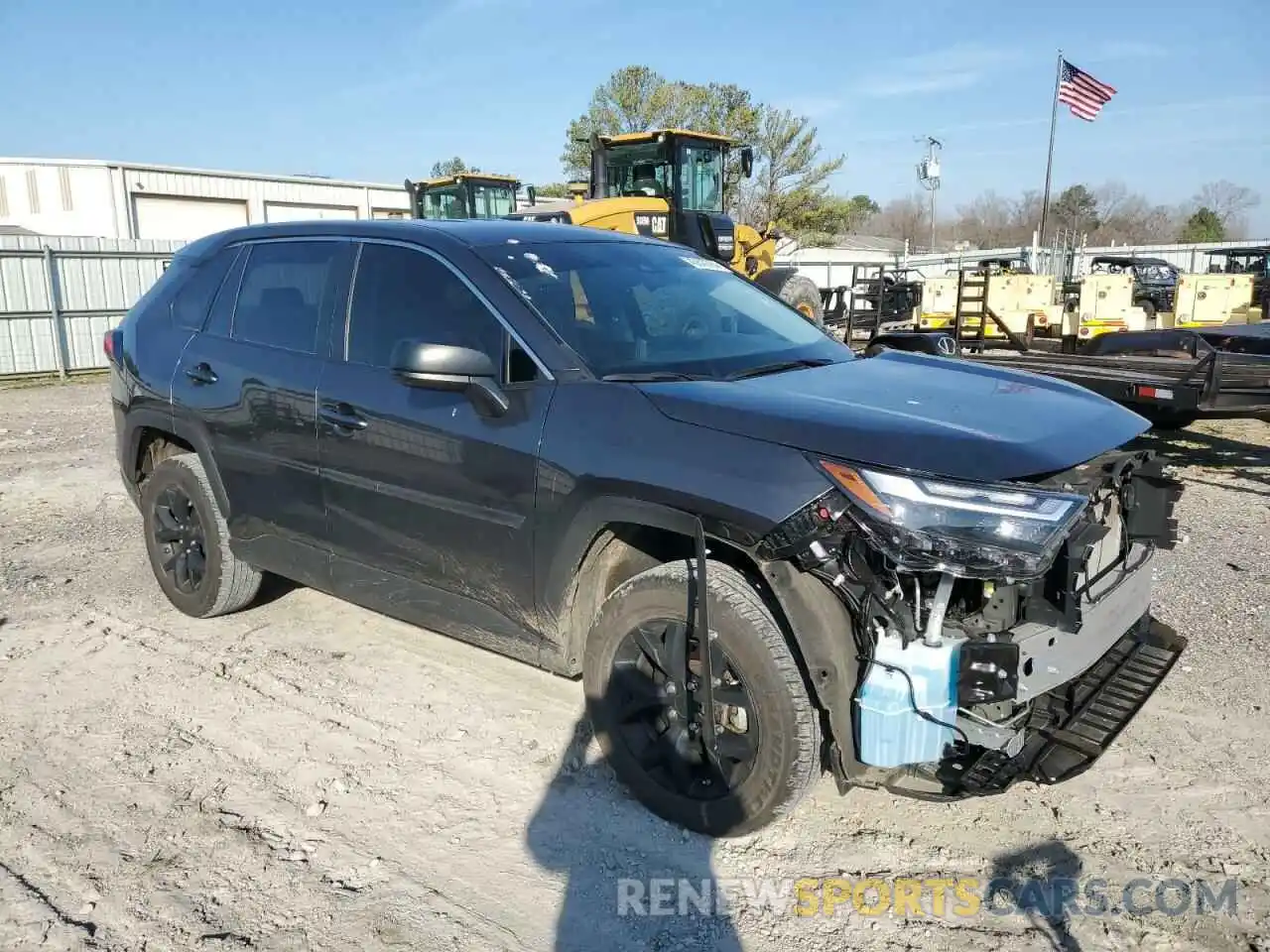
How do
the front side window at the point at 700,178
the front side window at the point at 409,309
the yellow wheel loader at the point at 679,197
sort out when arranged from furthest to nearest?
1. the front side window at the point at 700,178
2. the yellow wheel loader at the point at 679,197
3. the front side window at the point at 409,309

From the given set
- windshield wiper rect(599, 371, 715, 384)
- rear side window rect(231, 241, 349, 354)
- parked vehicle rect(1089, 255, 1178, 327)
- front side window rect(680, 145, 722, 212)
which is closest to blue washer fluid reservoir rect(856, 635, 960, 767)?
windshield wiper rect(599, 371, 715, 384)

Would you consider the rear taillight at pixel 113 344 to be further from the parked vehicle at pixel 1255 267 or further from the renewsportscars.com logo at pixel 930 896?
the parked vehicle at pixel 1255 267

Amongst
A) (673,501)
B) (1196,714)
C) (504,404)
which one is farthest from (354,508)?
(1196,714)

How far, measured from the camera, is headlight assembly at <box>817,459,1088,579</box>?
250cm

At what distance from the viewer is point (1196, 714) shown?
3.87m

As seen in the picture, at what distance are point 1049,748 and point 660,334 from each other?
6.36 ft

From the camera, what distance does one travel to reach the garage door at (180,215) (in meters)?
30.4

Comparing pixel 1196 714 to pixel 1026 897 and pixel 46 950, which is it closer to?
pixel 1026 897

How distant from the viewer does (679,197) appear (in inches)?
599

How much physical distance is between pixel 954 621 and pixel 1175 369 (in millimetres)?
5529

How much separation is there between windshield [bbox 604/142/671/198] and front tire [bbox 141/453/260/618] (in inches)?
455

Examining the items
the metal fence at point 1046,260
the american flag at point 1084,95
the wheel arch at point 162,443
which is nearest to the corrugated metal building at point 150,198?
the metal fence at point 1046,260

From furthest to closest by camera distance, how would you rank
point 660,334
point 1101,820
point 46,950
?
point 660,334 → point 1101,820 → point 46,950

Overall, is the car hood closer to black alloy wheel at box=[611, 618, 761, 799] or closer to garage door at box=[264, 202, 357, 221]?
black alloy wheel at box=[611, 618, 761, 799]
